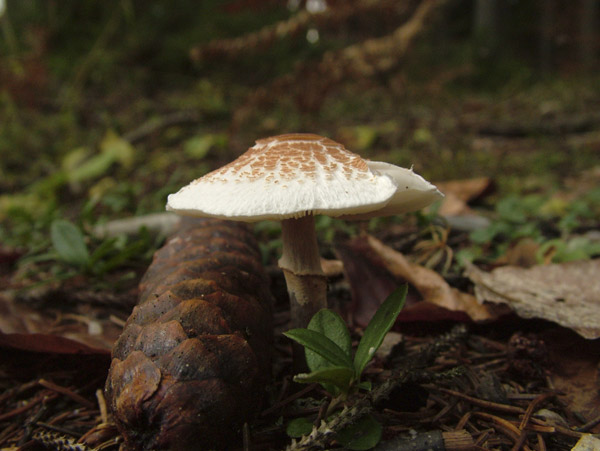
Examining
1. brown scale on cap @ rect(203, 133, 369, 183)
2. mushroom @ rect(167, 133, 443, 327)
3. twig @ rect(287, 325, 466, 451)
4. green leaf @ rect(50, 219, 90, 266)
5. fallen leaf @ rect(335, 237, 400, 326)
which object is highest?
brown scale on cap @ rect(203, 133, 369, 183)

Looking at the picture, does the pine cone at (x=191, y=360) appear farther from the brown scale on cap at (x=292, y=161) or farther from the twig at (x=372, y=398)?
the brown scale on cap at (x=292, y=161)

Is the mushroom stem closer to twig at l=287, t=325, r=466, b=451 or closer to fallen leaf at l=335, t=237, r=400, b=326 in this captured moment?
fallen leaf at l=335, t=237, r=400, b=326

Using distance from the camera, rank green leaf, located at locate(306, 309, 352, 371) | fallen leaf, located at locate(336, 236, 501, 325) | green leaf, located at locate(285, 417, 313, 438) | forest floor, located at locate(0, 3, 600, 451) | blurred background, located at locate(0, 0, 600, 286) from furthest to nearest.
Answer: blurred background, located at locate(0, 0, 600, 286)
fallen leaf, located at locate(336, 236, 501, 325)
forest floor, located at locate(0, 3, 600, 451)
green leaf, located at locate(306, 309, 352, 371)
green leaf, located at locate(285, 417, 313, 438)

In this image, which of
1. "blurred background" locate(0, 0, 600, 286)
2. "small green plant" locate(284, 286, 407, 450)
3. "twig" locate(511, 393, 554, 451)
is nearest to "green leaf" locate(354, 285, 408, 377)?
"small green plant" locate(284, 286, 407, 450)

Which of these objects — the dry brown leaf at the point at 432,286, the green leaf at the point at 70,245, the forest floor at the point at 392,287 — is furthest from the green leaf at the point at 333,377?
the green leaf at the point at 70,245

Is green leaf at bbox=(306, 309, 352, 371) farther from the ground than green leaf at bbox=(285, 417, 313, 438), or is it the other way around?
green leaf at bbox=(306, 309, 352, 371)

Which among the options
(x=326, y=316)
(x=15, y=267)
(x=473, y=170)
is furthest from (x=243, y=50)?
(x=326, y=316)
